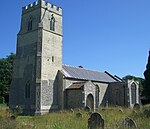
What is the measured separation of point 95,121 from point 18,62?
24169mm

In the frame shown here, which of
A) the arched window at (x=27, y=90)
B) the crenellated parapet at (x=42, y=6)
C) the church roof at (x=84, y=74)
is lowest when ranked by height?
the arched window at (x=27, y=90)

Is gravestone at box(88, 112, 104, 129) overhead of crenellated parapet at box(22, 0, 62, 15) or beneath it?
beneath

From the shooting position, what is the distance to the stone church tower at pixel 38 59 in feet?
100

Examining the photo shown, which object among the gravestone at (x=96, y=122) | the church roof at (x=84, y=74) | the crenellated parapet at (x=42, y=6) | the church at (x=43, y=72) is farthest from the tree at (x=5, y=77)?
the gravestone at (x=96, y=122)

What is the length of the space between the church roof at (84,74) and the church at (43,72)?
0.22 meters

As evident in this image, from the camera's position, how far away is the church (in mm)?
30719

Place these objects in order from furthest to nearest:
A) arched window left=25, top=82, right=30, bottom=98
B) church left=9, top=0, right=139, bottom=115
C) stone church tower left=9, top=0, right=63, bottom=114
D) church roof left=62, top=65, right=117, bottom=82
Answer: church roof left=62, top=65, right=117, bottom=82
arched window left=25, top=82, right=30, bottom=98
church left=9, top=0, right=139, bottom=115
stone church tower left=9, top=0, right=63, bottom=114

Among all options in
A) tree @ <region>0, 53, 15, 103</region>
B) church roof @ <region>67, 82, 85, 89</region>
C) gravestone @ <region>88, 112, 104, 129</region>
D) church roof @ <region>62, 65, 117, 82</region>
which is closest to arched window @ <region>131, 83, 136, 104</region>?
church roof @ <region>62, 65, 117, 82</region>

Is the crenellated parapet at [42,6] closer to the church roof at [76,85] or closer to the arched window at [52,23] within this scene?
the arched window at [52,23]

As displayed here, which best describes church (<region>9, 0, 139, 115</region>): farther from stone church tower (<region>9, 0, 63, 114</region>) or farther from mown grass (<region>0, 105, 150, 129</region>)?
mown grass (<region>0, 105, 150, 129</region>)

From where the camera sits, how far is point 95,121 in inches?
465

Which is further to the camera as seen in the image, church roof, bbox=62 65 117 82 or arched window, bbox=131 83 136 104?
arched window, bbox=131 83 136 104

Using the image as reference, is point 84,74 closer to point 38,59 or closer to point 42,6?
point 38,59

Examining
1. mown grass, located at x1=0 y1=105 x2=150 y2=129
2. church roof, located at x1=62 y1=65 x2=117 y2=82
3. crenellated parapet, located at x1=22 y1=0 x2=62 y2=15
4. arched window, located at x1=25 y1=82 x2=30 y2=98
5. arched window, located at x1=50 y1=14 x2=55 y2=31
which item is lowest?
mown grass, located at x1=0 y1=105 x2=150 y2=129
